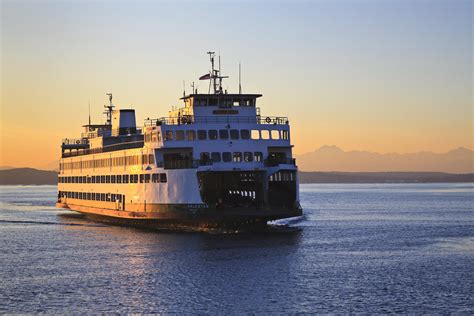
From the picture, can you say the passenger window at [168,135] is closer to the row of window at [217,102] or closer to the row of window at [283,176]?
the row of window at [217,102]

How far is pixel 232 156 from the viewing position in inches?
2325

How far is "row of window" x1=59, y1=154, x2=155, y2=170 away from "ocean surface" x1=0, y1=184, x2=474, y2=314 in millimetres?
6405

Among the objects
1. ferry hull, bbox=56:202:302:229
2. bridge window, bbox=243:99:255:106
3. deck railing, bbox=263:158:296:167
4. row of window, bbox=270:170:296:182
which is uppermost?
bridge window, bbox=243:99:255:106

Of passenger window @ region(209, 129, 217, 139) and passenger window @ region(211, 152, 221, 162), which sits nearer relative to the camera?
passenger window @ region(211, 152, 221, 162)

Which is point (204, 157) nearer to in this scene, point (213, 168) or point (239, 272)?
point (213, 168)

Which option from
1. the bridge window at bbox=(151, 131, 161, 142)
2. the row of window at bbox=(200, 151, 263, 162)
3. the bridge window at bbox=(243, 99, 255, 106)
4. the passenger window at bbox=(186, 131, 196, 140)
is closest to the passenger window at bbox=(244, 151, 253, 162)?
the row of window at bbox=(200, 151, 263, 162)

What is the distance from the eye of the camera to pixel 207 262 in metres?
45.0

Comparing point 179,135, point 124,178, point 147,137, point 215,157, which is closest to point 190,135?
point 179,135

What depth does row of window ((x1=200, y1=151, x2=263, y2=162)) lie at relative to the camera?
58.7m

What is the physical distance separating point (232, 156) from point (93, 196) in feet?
94.7

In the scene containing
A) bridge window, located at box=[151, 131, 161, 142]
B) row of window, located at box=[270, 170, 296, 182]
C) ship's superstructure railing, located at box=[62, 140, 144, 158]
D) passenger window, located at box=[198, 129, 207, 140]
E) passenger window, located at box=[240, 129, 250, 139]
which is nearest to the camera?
row of window, located at box=[270, 170, 296, 182]

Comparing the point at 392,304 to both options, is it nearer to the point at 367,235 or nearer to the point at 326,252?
the point at 326,252

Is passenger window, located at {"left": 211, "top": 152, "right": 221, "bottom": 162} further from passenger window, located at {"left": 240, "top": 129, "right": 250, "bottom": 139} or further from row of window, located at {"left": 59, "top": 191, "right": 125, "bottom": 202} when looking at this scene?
row of window, located at {"left": 59, "top": 191, "right": 125, "bottom": 202}

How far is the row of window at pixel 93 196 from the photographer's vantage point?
73131 millimetres
